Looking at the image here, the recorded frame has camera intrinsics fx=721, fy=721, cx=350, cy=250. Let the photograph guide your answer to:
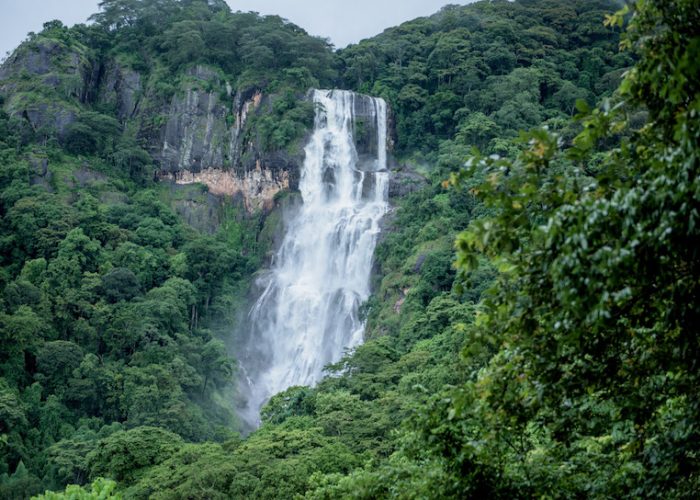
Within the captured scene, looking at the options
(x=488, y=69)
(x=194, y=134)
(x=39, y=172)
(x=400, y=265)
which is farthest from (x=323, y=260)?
(x=488, y=69)

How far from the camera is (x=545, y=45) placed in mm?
45062

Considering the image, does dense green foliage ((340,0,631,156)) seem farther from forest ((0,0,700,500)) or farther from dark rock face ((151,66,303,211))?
dark rock face ((151,66,303,211))

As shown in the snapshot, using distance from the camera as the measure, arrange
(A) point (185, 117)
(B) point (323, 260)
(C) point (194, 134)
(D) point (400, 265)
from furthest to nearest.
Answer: (A) point (185, 117), (C) point (194, 134), (B) point (323, 260), (D) point (400, 265)

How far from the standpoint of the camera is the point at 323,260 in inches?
1471

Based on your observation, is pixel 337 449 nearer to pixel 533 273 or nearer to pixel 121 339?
pixel 533 273

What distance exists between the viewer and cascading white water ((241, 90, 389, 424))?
111 feet

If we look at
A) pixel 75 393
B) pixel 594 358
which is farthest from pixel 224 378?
pixel 594 358

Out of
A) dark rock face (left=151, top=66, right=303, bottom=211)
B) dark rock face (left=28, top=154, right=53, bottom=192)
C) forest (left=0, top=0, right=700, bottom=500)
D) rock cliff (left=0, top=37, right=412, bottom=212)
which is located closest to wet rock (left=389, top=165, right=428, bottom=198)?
rock cliff (left=0, top=37, right=412, bottom=212)

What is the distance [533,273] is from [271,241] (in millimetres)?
36291

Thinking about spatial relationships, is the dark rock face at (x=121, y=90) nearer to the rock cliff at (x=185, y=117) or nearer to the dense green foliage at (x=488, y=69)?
the rock cliff at (x=185, y=117)

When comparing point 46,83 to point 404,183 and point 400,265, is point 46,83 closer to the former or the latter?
point 404,183

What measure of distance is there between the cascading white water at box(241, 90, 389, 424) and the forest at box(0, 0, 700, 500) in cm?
123

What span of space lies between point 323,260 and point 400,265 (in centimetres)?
626

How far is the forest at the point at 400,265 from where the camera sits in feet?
13.8
